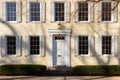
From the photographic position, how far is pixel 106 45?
28.5 m

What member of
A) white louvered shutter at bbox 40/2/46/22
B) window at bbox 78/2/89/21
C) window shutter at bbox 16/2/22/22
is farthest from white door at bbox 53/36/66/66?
window shutter at bbox 16/2/22/22

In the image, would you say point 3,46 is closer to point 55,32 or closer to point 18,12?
point 18,12

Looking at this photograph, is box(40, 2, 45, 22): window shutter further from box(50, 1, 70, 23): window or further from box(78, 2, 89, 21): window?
box(78, 2, 89, 21): window

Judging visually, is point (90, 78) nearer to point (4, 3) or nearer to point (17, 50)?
point (17, 50)

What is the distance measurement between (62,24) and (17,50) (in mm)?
4178

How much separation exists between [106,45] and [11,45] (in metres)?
7.69

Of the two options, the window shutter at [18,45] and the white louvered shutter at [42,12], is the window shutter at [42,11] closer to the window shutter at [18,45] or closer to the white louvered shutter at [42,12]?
the white louvered shutter at [42,12]

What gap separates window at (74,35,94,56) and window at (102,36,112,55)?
37.4 inches

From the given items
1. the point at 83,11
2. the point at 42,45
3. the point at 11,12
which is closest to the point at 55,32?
the point at 42,45

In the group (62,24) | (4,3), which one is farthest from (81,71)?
(4,3)

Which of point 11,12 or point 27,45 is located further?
point 11,12

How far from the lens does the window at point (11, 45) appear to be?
28328 mm

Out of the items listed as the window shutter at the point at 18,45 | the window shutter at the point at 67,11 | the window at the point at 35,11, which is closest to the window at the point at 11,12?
the window at the point at 35,11

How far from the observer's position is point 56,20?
28484mm
